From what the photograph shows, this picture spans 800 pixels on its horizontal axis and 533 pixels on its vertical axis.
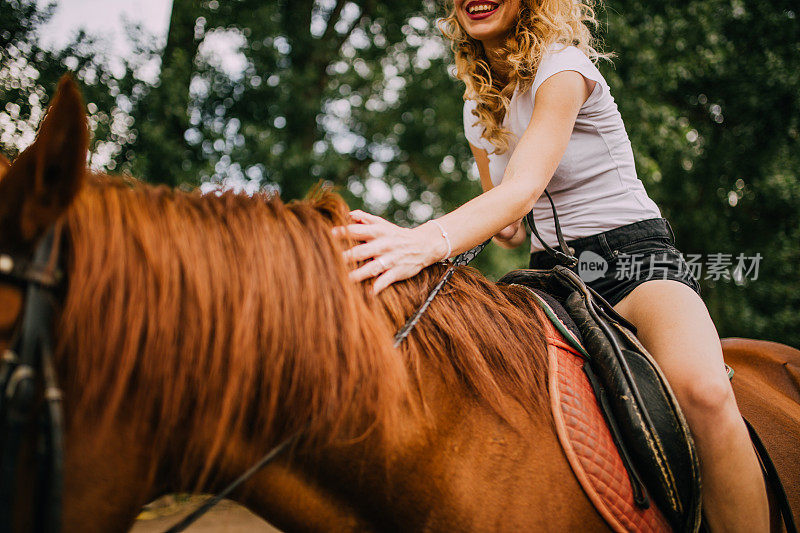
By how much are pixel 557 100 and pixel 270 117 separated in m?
7.26

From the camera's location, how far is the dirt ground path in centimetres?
555

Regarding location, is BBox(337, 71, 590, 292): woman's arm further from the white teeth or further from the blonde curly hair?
the white teeth

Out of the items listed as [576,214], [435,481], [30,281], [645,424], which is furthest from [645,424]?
[30,281]

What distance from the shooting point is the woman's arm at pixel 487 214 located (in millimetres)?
1185

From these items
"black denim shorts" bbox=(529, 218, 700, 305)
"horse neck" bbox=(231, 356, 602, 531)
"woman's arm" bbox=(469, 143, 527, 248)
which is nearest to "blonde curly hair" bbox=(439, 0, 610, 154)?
"woman's arm" bbox=(469, 143, 527, 248)

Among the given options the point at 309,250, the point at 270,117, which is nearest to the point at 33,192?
the point at 309,250

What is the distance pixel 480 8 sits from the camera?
71.2 inches

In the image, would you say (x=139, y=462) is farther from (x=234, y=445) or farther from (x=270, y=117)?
(x=270, y=117)

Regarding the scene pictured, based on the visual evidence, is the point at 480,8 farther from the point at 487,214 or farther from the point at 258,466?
the point at 258,466

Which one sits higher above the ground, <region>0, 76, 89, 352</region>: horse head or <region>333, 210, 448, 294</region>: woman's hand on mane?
<region>0, 76, 89, 352</region>: horse head

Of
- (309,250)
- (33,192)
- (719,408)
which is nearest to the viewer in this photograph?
(33,192)

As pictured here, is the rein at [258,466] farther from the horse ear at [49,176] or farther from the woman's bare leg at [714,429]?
the woman's bare leg at [714,429]

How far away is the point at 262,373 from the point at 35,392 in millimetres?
370

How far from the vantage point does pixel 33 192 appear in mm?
829
